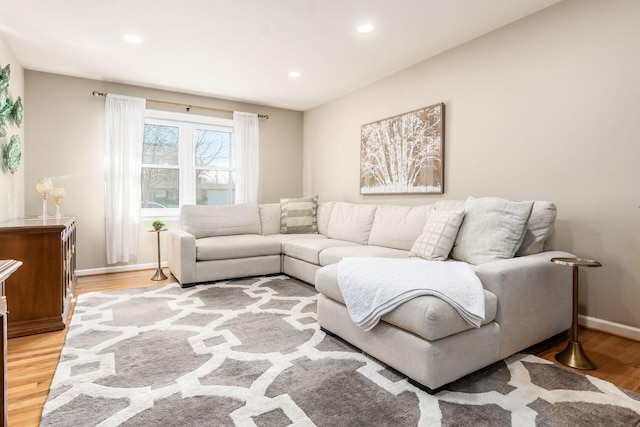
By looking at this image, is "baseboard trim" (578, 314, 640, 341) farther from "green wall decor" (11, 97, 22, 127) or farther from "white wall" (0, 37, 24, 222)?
"green wall decor" (11, 97, 22, 127)

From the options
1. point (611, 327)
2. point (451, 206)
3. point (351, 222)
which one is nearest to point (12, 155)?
point (351, 222)

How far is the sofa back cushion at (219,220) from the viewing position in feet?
14.1

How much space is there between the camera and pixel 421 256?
2750mm

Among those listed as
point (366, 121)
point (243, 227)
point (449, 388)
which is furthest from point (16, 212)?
point (449, 388)

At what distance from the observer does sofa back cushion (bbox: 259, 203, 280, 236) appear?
15.8 feet

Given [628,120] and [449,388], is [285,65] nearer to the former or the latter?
[628,120]

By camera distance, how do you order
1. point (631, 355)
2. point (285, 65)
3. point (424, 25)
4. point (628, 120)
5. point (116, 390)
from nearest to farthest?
point (116, 390), point (631, 355), point (628, 120), point (424, 25), point (285, 65)

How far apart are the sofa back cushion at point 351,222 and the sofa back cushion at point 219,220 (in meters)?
1.07

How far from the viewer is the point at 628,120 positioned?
236cm

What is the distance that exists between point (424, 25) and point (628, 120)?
1672 millimetres

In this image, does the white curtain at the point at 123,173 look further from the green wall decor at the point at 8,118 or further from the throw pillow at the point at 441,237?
the throw pillow at the point at 441,237

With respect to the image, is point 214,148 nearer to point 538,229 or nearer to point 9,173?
point 9,173

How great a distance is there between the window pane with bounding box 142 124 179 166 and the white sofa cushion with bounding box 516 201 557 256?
14.6 ft

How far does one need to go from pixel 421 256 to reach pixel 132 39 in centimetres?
327
